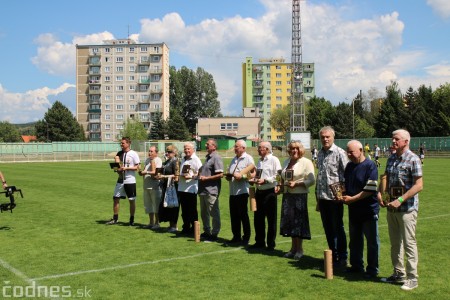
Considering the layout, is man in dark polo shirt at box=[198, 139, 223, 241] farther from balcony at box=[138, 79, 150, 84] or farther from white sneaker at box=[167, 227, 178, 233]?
balcony at box=[138, 79, 150, 84]

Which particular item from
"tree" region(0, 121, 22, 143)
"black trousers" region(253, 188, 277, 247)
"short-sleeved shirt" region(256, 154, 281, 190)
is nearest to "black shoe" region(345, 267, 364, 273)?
"black trousers" region(253, 188, 277, 247)

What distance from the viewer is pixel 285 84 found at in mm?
137250

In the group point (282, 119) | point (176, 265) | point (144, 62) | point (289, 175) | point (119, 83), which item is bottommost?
point (176, 265)

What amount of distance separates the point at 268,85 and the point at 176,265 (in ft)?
435

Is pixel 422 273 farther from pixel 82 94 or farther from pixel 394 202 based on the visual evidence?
pixel 82 94

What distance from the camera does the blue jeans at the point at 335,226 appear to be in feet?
24.5

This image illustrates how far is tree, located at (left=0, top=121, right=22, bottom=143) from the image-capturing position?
14725 cm

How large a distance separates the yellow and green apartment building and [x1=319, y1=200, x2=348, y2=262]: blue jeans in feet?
422

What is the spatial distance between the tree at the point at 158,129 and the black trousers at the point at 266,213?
96.6m

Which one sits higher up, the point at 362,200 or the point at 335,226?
the point at 362,200

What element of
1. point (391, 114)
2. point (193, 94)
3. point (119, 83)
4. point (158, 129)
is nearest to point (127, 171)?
point (391, 114)

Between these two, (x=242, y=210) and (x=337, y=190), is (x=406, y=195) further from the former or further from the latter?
(x=242, y=210)

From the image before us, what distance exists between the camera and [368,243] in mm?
6961

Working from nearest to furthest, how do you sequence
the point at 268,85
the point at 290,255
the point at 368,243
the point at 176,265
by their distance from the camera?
the point at 368,243 → the point at 176,265 → the point at 290,255 → the point at 268,85
